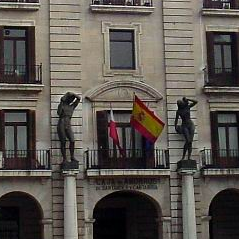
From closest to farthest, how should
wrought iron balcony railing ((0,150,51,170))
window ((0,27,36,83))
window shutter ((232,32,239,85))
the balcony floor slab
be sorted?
wrought iron balcony railing ((0,150,51,170)) → the balcony floor slab → window ((0,27,36,83)) → window shutter ((232,32,239,85))

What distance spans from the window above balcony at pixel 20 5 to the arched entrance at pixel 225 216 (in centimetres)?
1218

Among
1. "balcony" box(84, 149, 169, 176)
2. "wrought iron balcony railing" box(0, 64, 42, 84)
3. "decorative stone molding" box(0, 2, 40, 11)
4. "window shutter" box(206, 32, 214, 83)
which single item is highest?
"decorative stone molding" box(0, 2, 40, 11)

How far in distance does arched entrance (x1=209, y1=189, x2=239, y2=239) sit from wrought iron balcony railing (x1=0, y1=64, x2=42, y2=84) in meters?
10.2

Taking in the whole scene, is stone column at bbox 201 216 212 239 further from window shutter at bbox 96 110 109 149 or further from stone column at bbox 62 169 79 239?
stone column at bbox 62 169 79 239

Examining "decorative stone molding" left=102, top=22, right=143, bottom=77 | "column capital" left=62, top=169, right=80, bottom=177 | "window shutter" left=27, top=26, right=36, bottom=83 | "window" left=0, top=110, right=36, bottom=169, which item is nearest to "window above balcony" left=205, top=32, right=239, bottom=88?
"decorative stone molding" left=102, top=22, right=143, bottom=77

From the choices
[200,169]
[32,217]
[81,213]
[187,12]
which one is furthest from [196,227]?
[187,12]

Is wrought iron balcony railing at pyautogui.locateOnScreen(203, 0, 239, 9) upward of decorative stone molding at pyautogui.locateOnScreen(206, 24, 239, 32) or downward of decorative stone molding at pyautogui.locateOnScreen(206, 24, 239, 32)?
upward

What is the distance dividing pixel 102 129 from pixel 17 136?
3.76 meters

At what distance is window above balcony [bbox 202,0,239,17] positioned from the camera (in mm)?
39125

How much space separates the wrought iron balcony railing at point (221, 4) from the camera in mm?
39469

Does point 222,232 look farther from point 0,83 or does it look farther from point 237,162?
point 0,83

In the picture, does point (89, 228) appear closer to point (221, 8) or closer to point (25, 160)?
point (25, 160)

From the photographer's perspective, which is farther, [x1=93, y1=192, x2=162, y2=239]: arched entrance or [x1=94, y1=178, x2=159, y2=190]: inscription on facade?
[x1=93, y1=192, x2=162, y2=239]: arched entrance

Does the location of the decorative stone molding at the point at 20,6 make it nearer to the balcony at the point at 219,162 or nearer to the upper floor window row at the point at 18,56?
the upper floor window row at the point at 18,56
